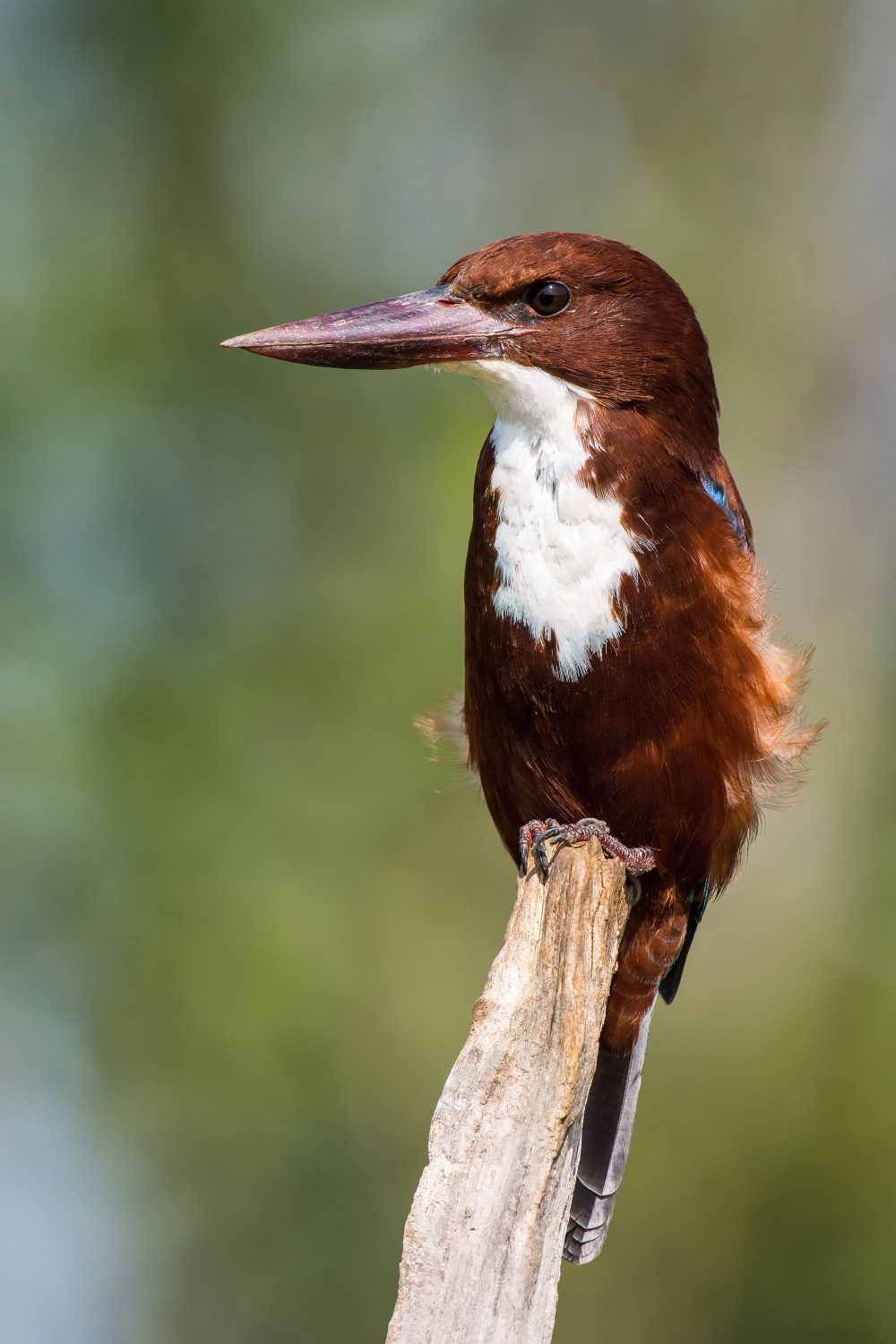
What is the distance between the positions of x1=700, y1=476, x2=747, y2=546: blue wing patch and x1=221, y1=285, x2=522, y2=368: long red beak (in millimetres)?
606

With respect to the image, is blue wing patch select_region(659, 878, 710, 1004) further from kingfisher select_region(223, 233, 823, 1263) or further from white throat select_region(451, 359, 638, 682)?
white throat select_region(451, 359, 638, 682)

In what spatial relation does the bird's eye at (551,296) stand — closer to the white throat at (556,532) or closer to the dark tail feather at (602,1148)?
the white throat at (556,532)

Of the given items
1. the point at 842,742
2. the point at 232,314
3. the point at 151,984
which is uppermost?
the point at 232,314

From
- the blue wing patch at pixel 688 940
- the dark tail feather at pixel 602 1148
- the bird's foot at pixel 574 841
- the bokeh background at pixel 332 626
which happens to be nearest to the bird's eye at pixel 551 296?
the bird's foot at pixel 574 841

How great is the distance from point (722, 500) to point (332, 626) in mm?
5849

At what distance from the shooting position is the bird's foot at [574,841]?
2910 millimetres

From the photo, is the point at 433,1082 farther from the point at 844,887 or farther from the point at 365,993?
the point at 844,887

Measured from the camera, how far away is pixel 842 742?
788cm

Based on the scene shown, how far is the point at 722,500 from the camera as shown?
10.4ft

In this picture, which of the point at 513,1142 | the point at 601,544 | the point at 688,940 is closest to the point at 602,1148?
the point at 688,940

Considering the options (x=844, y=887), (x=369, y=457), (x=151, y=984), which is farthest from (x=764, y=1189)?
(x=369, y=457)

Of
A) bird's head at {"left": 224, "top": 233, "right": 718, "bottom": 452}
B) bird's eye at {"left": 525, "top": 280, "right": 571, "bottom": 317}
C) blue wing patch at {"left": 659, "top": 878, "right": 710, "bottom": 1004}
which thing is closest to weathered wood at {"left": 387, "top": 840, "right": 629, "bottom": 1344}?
blue wing patch at {"left": 659, "top": 878, "right": 710, "bottom": 1004}

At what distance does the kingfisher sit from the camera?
293 centimetres

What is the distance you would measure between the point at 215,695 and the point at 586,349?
6356 millimetres
